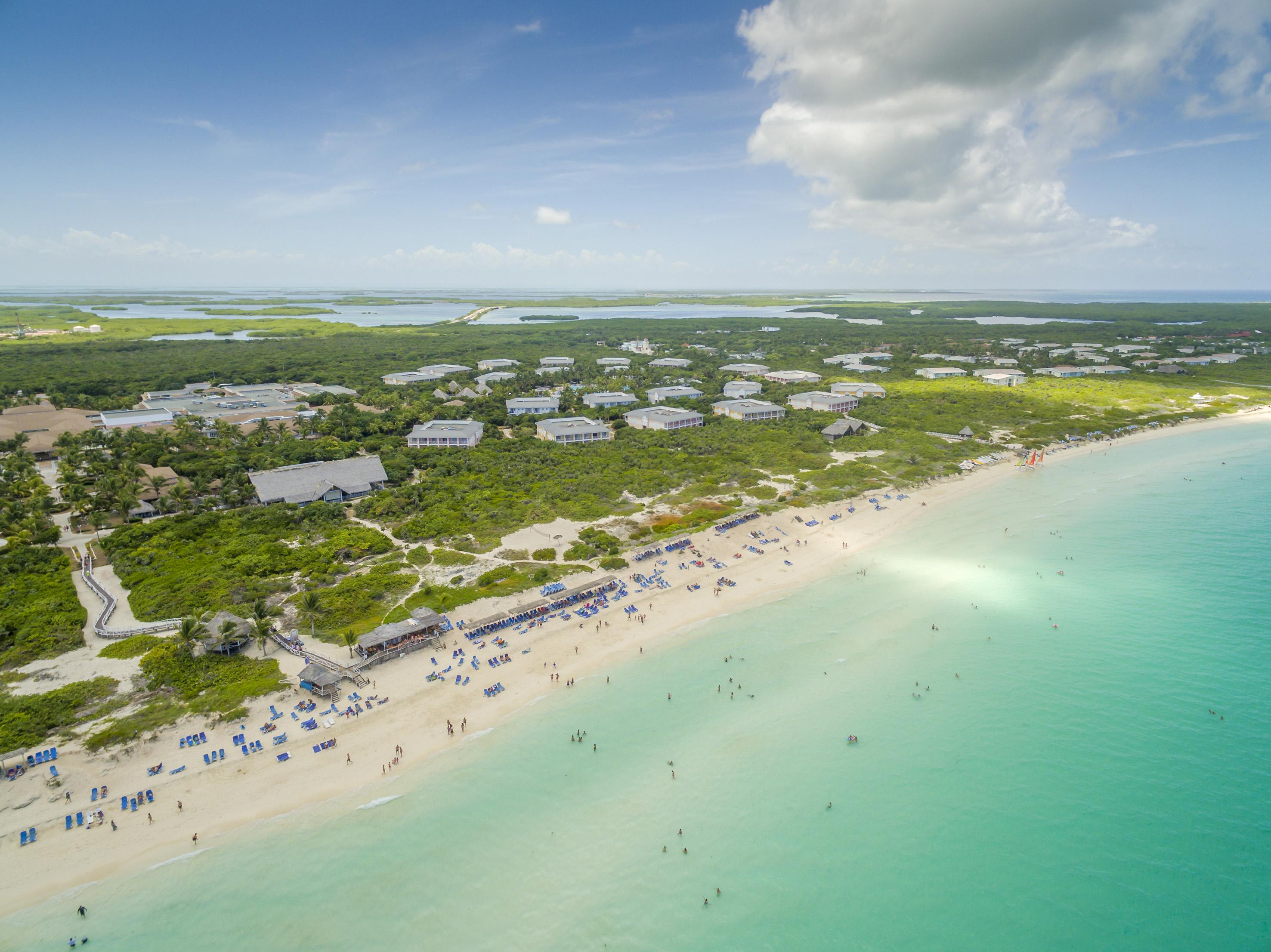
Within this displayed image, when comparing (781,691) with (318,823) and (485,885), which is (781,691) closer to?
(485,885)

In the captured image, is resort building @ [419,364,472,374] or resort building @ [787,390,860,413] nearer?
resort building @ [787,390,860,413]

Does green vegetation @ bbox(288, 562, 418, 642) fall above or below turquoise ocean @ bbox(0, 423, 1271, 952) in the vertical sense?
above

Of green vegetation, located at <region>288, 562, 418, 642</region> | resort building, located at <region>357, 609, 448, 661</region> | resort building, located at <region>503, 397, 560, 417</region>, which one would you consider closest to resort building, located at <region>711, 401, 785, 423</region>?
resort building, located at <region>503, 397, 560, 417</region>

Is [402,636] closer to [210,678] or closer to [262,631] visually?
[262,631]

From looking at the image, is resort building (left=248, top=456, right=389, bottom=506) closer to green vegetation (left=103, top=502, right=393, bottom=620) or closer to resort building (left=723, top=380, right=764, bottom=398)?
green vegetation (left=103, top=502, right=393, bottom=620)

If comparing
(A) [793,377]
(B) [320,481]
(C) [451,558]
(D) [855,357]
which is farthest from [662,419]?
(D) [855,357]

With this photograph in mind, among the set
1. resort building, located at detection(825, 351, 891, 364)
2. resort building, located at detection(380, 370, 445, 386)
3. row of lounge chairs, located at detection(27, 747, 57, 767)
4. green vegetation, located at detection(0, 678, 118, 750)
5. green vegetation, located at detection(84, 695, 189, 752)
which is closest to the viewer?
row of lounge chairs, located at detection(27, 747, 57, 767)
